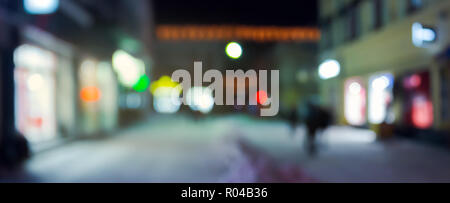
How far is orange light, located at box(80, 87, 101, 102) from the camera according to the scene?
18.3 m

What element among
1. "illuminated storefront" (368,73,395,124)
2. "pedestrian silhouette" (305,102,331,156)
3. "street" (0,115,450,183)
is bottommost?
"street" (0,115,450,183)

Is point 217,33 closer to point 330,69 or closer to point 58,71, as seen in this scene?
point 330,69

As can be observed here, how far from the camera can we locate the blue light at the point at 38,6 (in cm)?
1220

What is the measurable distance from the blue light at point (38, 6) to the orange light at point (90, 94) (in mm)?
5662

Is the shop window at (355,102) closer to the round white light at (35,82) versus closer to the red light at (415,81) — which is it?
the red light at (415,81)

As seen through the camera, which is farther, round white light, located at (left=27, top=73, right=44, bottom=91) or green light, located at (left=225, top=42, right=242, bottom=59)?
round white light, located at (left=27, top=73, right=44, bottom=91)

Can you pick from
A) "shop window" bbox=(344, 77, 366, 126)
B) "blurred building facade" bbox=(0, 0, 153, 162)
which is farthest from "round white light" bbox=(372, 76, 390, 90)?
"blurred building facade" bbox=(0, 0, 153, 162)

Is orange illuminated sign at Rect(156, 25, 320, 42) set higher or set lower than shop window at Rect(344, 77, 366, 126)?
higher

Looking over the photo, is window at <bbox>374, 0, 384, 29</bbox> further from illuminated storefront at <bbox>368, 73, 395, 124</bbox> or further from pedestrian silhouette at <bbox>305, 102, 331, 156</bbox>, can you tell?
pedestrian silhouette at <bbox>305, 102, 331, 156</bbox>

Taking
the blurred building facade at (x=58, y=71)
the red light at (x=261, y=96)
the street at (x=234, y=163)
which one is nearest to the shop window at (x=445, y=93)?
the street at (x=234, y=163)

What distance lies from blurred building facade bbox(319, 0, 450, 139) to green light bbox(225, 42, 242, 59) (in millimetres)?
4412

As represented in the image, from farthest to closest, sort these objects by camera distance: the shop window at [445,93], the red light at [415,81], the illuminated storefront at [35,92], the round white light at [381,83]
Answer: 1. the round white light at [381,83]
2. the red light at [415,81]
3. the shop window at [445,93]
4. the illuminated storefront at [35,92]

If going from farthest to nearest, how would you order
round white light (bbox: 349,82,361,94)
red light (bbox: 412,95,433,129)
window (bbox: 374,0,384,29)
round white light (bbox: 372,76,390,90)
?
round white light (bbox: 349,82,361,94)
window (bbox: 374,0,384,29)
round white light (bbox: 372,76,390,90)
red light (bbox: 412,95,433,129)

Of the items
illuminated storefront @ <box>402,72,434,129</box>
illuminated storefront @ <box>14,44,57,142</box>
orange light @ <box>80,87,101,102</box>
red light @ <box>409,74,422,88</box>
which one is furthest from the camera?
orange light @ <box>80,87,101,102</box>
